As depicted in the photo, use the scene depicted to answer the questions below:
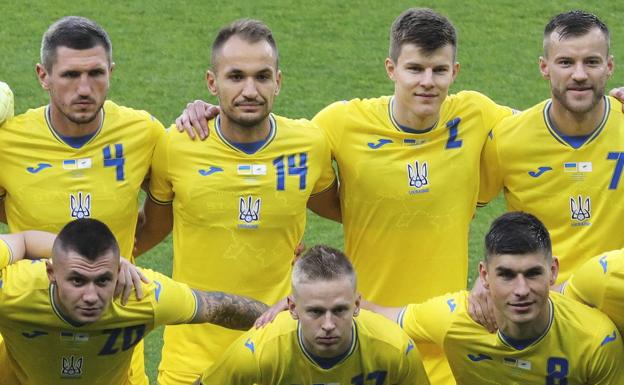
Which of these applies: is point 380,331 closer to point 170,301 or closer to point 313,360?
point 313,360

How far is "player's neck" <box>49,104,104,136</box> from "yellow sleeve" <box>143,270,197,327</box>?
816 millimetres

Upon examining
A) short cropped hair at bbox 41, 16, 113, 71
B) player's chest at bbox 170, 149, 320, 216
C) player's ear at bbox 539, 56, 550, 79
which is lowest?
player's chest at bbox 170, 149, 320, 216

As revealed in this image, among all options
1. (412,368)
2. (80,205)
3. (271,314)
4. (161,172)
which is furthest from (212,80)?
(412,368)

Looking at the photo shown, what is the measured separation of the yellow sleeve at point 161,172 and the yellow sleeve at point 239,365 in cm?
99

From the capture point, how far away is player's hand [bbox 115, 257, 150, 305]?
24.4ft

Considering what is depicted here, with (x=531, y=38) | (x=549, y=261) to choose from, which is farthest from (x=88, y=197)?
(x=531, y=38)

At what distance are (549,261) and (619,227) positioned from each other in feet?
2.84

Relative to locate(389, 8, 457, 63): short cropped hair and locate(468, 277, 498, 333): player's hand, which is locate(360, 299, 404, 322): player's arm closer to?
locate(468, 277, 498, 333): player's hand

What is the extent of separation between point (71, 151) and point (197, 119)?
25.5 inches

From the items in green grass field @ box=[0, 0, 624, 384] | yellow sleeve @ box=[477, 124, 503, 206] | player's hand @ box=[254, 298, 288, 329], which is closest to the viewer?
player's hand @ box=[254, 298, 288, 329]

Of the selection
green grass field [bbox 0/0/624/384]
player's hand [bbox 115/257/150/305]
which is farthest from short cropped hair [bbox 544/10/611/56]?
green grass field [bbox 0/0/624/384]

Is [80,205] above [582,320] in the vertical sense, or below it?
above

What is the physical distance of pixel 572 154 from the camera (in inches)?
316

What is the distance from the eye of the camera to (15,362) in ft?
25.9
